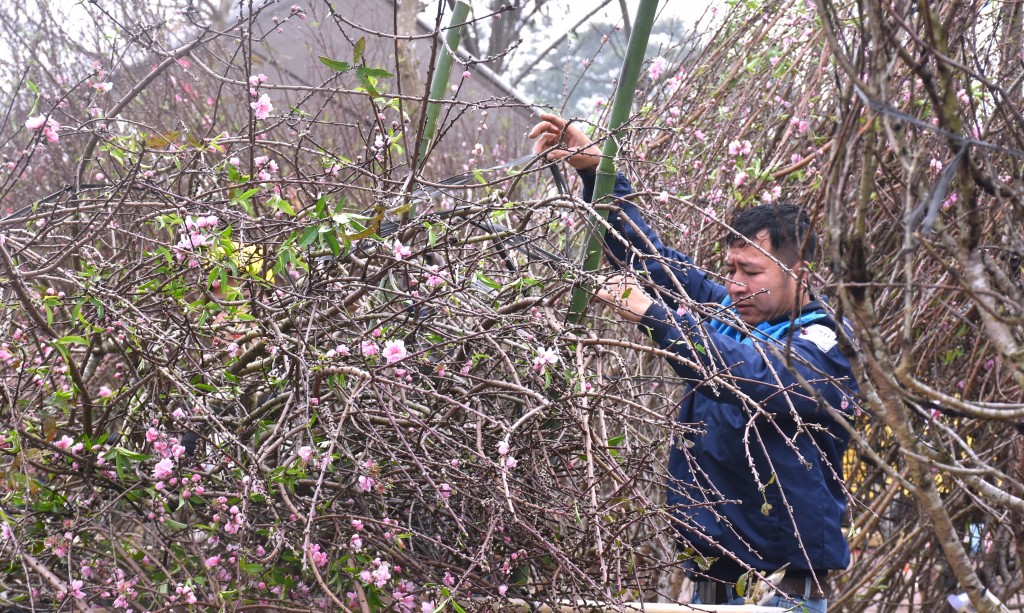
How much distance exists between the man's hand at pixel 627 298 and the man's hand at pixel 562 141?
421mm

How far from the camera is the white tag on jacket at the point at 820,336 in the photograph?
8.56ft

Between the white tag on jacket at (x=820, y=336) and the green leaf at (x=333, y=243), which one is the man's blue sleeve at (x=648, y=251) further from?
the green leaf at (x=333, y=243)

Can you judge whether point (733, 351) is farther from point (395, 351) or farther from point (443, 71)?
point (443, 71)

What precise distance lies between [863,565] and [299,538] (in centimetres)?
309

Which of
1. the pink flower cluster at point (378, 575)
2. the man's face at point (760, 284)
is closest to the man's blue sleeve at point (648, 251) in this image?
the man's face at point (760, 284)

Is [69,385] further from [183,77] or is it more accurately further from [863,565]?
[183,77]

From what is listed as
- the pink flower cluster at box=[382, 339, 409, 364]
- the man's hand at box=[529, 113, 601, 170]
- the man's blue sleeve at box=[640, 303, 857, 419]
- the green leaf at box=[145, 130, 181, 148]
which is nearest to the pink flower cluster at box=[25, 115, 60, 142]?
the green leaf at box=[145, 130, 181, 148]

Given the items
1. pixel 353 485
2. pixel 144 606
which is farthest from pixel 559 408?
pixel 144 606

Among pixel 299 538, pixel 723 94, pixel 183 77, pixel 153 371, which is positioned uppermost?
pixel 183 77

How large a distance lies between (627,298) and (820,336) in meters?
0.62

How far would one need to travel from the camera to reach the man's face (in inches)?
109

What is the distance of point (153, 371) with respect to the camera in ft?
7.75

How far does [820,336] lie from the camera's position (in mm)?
2635

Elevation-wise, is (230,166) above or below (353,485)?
above
